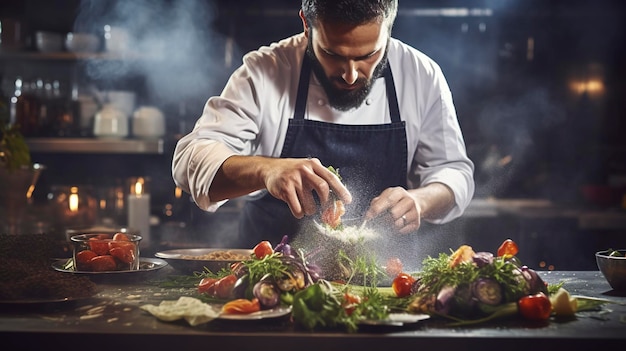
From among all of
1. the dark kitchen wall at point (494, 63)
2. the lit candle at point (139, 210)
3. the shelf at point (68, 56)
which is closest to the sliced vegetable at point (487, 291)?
the lit candle at point (139, 210)

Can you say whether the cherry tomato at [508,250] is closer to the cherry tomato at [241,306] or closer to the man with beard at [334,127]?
the man with beard at [334,127]

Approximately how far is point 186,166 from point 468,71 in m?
4.05

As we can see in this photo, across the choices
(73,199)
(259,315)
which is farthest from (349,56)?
(73,199)

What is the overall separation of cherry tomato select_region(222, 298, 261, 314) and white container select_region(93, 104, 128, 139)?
13.1 ft

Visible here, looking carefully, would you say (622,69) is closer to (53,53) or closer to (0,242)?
(53,53)

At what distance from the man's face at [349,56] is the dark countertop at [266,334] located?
120 centimetres

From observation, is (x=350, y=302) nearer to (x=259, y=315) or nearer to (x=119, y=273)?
(x=259, y=315)

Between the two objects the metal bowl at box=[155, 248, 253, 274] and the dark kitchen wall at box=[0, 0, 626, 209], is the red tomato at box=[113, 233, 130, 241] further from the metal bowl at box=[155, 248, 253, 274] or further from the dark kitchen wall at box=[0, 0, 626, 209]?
the dark kitchen wall at box=[0, 0, 626, 209]

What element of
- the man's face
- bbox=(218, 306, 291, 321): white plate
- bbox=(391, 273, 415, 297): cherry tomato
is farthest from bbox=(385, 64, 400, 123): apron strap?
bbox=(218, 306, 291, 321): white plate

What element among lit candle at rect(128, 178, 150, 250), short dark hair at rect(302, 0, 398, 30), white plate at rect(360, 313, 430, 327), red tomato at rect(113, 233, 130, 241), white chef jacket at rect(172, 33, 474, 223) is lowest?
lit candle at rect(128, 178, 150, 250)

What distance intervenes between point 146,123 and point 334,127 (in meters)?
2.79

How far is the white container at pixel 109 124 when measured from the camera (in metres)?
5.59

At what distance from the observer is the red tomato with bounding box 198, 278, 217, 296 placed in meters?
2.11

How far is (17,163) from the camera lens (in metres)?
3.74
